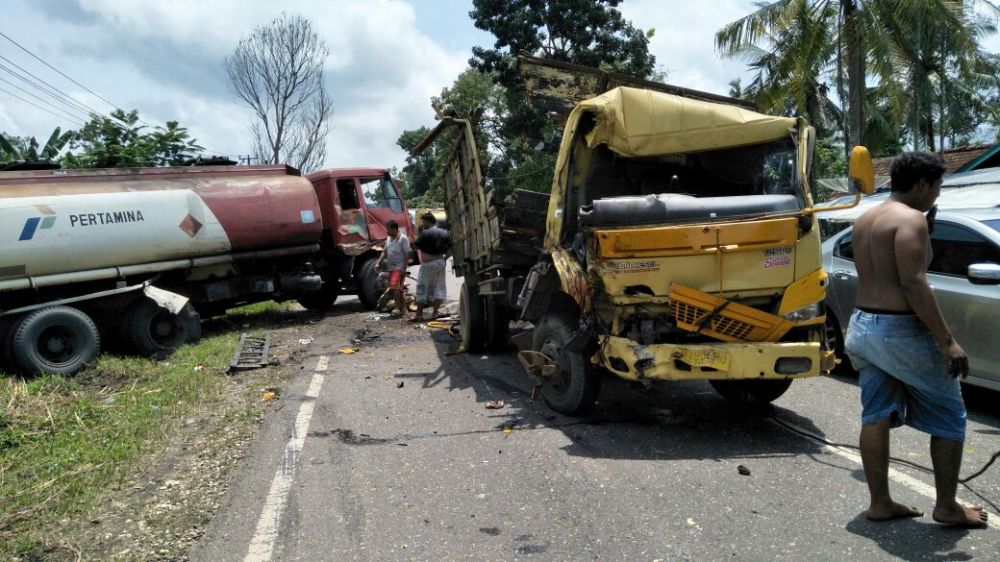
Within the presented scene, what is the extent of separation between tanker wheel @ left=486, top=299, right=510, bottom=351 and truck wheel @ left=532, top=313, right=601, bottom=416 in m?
2.76

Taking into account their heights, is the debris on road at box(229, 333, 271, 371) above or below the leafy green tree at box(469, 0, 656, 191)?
below

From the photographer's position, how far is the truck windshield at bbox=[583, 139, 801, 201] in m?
5.84

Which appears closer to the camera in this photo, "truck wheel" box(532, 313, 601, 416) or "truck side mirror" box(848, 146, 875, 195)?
"truck side mirror" box(848, 146, 875, 195)

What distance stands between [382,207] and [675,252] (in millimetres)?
10220

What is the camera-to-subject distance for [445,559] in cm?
350

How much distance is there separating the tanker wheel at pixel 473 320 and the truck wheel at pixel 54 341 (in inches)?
172

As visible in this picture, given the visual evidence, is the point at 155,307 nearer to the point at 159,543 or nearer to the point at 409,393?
the point at 409,393

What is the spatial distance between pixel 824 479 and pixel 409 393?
3910 millimetres

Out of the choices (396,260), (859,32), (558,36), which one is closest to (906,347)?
(396,260)

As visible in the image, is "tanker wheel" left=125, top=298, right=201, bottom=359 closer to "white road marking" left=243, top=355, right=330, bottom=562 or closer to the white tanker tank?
the white tanker tank

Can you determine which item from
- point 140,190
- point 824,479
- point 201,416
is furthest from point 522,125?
point 824,479

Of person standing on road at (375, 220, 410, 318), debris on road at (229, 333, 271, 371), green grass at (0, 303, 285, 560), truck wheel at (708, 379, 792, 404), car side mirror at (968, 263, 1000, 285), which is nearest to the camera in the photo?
green grass at (0, 303, 285, 560)

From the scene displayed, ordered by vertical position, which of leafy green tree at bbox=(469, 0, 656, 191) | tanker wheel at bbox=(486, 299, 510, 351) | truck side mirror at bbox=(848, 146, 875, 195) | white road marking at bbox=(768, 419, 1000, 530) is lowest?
white road marking at bbox=(768, 419, 1000, 530)

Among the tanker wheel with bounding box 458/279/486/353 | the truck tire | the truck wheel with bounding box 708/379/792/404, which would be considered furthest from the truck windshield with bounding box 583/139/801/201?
the tanker wheel with bounding box 458/279/486/353
